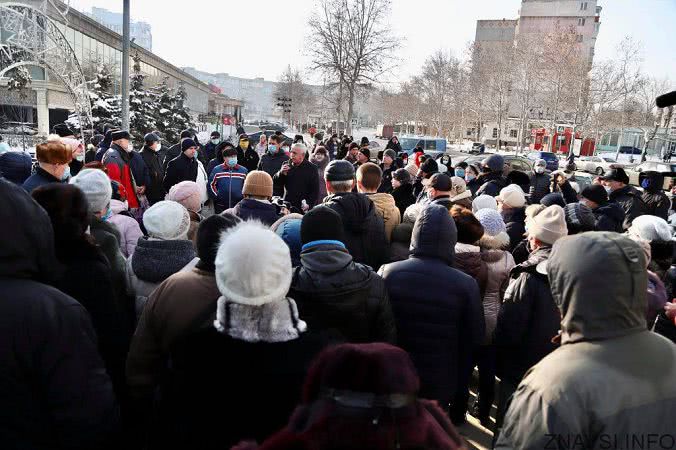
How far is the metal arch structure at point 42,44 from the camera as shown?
12.9 metres

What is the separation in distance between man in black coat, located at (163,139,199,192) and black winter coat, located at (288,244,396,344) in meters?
5.84

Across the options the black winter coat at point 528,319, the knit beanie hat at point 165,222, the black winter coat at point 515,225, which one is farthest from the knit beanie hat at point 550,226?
the knit beanie hat at point 165,222

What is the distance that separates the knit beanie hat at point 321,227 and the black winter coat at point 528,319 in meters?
1.24

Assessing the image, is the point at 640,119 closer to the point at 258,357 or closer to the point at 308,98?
the point at 308,98

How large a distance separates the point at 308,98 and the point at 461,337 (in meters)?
80.8

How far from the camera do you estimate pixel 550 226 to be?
3.44 meters

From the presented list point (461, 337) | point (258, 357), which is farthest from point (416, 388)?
point (461, 337)

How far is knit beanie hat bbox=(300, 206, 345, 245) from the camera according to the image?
2.70 m

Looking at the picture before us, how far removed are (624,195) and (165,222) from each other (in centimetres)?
664

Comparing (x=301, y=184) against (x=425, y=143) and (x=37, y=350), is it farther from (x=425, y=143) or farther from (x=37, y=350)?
(x=425, y=143)

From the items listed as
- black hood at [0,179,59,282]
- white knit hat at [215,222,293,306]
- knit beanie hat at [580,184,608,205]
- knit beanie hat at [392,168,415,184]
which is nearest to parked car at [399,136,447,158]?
knit beanie hat at [392,168,415,184]

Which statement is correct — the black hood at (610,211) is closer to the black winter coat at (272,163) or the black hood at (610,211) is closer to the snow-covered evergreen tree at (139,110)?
the black winter coat at (272,163)

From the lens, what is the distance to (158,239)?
11.0ft

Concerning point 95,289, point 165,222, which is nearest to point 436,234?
point 165,222
